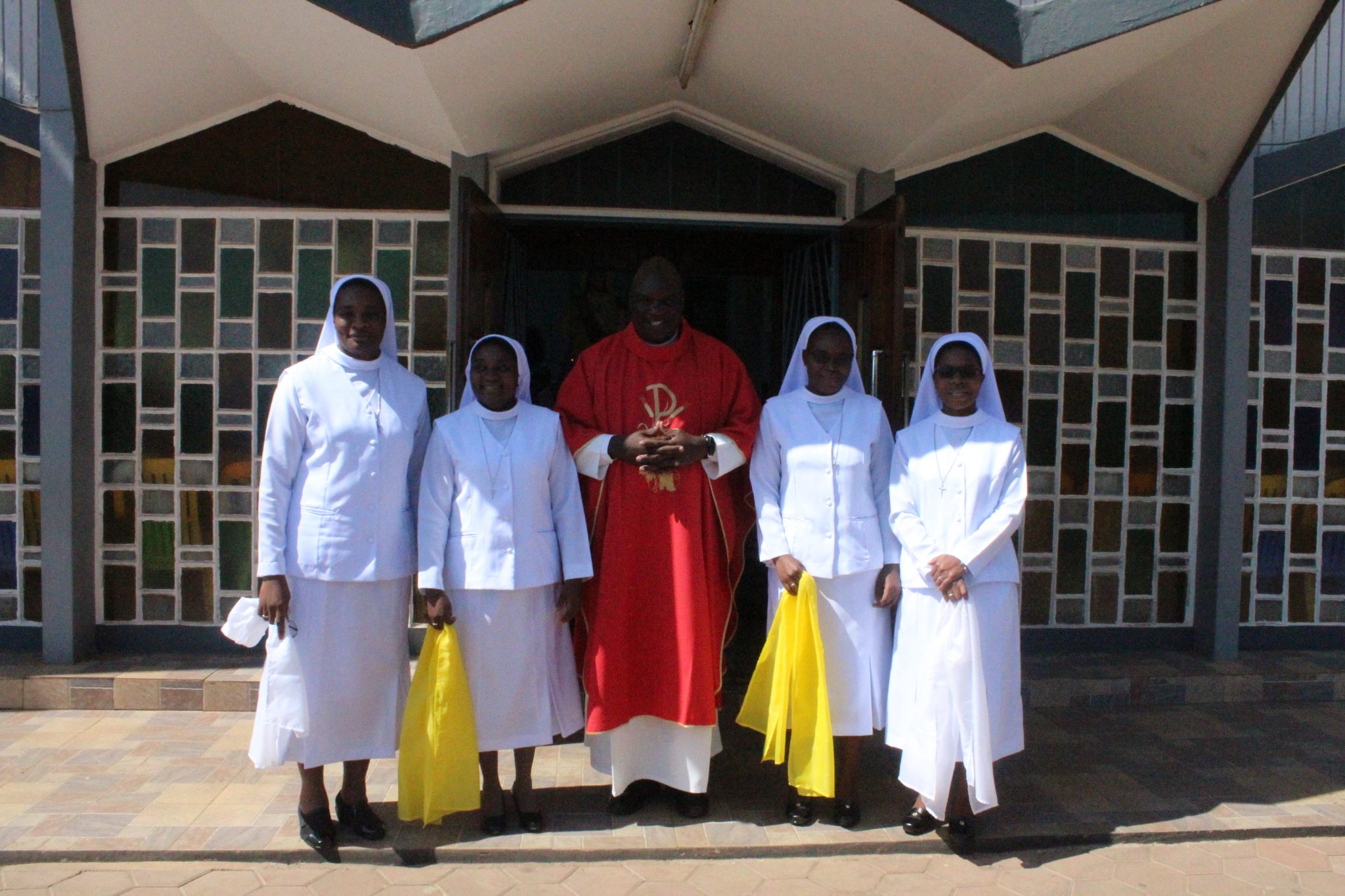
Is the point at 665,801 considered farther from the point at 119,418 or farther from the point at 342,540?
the point at 119,418

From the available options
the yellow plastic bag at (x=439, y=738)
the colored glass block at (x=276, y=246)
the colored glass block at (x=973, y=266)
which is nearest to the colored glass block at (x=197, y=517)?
the colored glass block at (x=276, y=246)

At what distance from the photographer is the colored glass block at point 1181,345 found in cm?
576

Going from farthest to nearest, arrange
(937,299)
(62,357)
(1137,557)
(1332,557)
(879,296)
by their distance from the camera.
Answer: (1332,557) < (1137,557) < (937,299) < (62,357) < (879,296)

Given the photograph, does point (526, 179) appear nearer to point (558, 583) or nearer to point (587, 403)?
point (587, 403)

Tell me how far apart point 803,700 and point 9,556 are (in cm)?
414

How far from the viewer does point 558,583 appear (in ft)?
12.3

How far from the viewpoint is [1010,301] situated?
18.5 feet

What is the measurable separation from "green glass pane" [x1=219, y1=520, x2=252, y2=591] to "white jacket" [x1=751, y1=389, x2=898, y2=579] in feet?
9.40

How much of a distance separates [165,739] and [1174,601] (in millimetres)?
5057

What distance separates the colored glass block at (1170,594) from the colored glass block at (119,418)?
5.40 meters

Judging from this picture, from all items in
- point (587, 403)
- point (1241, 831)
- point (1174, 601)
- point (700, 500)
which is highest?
point (587, 403)

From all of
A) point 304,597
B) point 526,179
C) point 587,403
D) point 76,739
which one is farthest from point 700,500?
point 76,739

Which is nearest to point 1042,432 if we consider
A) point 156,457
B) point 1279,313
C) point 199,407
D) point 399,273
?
point 1279,313

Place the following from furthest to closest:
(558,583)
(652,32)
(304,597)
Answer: (652,32), (558,583), (304,597)
